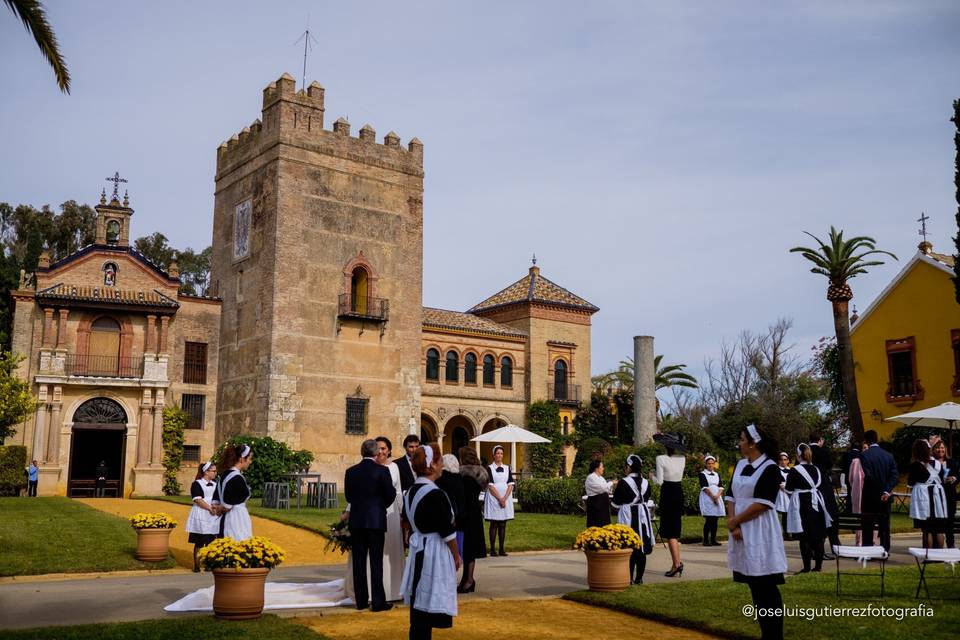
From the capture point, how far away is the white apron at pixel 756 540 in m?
7.49

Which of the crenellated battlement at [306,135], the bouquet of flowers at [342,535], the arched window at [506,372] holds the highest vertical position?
the crenellated battlement at [306,135]

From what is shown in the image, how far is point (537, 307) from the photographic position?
158 ft

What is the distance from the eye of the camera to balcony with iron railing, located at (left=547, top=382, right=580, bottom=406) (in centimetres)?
4731

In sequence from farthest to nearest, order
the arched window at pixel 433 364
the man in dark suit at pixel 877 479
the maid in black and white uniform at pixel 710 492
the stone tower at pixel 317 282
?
the arched window at pixel 433 364 < the stone tower at pixel 317 282 < the maid in black and white uniform at pixel 710 492 < the man in dark suit at pixel 877 479

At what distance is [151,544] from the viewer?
46.9ft

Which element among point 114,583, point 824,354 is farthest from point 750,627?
point 824,354

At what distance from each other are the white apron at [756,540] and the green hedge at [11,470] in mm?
30058

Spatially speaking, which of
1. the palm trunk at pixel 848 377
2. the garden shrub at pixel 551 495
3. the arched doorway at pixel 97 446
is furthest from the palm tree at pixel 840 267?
the arched doorway at pixel 97 446

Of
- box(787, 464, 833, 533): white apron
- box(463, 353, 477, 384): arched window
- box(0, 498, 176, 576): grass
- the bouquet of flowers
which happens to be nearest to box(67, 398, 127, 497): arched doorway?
box(0, 498, 176, 576): grass

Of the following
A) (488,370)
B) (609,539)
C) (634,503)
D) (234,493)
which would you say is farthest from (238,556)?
(488,370)

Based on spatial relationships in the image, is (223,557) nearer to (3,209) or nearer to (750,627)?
(750,627)

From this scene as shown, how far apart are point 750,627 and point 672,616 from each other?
92 cm

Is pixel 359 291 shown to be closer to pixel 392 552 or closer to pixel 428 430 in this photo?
pixel 428 430

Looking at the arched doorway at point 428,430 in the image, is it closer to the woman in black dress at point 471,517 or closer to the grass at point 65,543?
the grass at point 65,543
